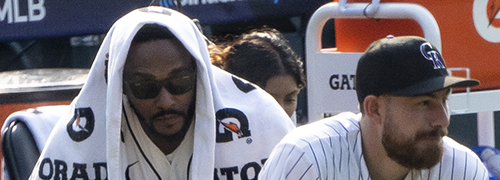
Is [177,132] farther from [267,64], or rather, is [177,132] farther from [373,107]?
[267,64]

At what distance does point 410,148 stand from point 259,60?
3.89 feet

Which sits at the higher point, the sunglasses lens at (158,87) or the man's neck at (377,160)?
the sunglasses lens at (158,87)

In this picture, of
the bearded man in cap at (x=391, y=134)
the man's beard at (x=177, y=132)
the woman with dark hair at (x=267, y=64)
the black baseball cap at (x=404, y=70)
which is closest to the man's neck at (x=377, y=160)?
the bearded man in cap at (x=391, y=134)

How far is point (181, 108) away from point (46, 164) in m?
0.47

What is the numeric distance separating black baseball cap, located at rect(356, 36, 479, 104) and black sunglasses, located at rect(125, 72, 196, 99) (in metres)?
0.52

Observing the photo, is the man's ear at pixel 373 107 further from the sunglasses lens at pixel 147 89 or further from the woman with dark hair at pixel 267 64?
the woman with dark hair at pixel 267 64

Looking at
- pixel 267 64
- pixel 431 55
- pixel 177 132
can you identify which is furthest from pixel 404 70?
pixel 267 64

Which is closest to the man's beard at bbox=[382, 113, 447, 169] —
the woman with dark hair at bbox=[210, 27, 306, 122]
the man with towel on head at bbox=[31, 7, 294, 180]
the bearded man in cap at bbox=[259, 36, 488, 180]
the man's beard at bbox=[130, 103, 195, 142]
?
the bearded man in cap at bbox=[259, 36, 488, 180]

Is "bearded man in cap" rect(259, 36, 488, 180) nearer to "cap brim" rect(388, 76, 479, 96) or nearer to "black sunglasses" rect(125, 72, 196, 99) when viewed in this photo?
"cap brim" rect(388, 76, 479, 96)

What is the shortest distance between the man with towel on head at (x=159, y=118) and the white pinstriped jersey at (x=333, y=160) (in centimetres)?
18

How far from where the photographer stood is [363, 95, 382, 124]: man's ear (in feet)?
7.51

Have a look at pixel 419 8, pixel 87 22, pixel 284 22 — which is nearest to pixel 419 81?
pixel 419 8

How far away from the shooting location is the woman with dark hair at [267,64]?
3223mm

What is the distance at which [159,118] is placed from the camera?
234 cm
